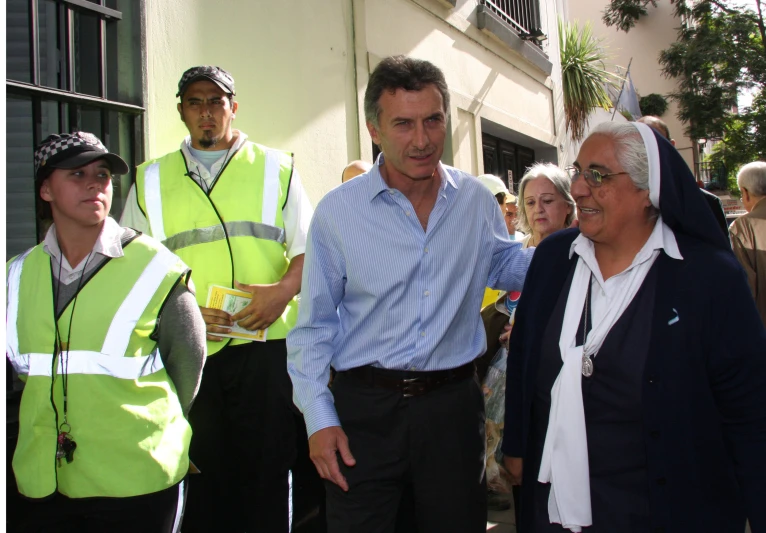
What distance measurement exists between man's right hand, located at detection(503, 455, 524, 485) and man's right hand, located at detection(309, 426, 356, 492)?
0.61 meters

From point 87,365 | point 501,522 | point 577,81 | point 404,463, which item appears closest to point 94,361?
point 87,365

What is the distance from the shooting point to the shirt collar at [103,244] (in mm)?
2641

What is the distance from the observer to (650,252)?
2309 millimetres

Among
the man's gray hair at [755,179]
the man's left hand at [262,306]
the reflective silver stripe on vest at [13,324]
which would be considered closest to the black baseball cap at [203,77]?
the man's left hand at [262,306]

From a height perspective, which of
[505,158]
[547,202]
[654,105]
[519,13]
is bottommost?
[547,202]

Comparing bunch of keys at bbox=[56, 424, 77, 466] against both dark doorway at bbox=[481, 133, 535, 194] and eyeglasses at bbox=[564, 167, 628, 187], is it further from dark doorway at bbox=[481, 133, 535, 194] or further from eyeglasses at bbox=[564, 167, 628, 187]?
dark doorway at bbox=[481, 133, 535, 194]

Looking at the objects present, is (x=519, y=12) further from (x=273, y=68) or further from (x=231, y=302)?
(x=231, y=302)

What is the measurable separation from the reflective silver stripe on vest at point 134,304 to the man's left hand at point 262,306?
2.00 ft

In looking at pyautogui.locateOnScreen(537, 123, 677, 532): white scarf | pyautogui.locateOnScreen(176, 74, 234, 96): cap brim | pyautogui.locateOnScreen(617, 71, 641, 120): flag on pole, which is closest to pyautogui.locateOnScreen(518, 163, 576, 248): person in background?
pyautogui.locateOnScreen(537, 123, 677, 532): white scarf

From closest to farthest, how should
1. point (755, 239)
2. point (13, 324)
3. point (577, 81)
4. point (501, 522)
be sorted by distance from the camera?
point (13, 324), point (501, 522), point (755, 239), point (577, 81)

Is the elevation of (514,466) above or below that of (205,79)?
below

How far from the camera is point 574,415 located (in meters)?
2.26

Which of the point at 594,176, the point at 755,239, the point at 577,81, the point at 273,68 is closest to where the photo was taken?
the point at 594,176

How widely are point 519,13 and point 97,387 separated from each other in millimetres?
10145
